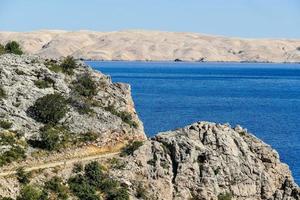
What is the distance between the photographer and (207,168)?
60406 millimetres

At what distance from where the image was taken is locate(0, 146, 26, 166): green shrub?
57.1 m

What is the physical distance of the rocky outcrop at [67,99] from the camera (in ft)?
208

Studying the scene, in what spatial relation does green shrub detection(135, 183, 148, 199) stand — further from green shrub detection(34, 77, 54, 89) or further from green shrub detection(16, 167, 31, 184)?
green shrub detection(34, 77, 54, 89)

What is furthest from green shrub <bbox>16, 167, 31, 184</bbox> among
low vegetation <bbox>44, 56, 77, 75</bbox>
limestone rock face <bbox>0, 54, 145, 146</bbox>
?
low vegetation <bbox>44, 56, 77, 75</bbox>

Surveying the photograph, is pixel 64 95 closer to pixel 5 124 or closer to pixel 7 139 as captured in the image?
pixel 5 124

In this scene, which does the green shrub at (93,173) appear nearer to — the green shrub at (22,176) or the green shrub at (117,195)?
the green shrub at (117,195)

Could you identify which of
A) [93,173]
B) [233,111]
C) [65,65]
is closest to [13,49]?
[65,65]

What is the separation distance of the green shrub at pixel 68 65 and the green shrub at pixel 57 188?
18761 mm

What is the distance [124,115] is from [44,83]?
7.75 metres

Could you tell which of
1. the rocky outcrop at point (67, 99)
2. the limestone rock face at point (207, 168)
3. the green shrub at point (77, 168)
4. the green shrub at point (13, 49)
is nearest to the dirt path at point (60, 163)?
the green shrub at point (77, 168)

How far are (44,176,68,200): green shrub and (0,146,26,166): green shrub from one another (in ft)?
12.9

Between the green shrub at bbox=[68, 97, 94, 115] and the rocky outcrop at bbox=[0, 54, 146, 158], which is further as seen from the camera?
the green shrub at bbox=[68, 97, 94, 115]

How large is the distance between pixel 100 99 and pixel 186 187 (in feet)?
47.5

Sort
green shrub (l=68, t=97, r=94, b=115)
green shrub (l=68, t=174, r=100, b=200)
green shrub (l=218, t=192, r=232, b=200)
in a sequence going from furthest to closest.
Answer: green shrub (l=68, t=97, r=94, b=115), green shrub (l=218, t=192, r=232, b=200), green shrub (l=68, t=174, r=100, b=200)
